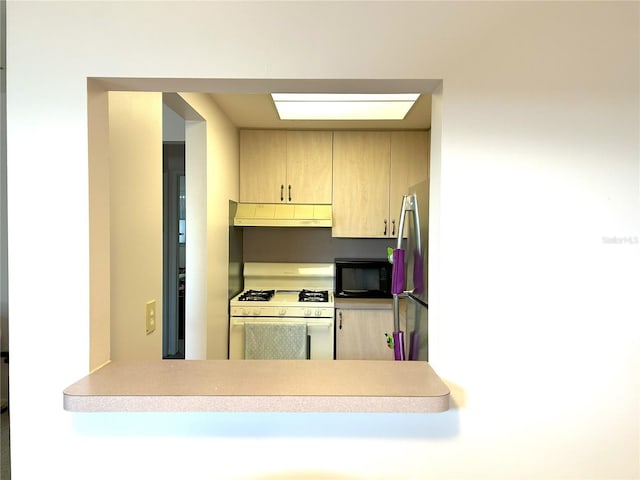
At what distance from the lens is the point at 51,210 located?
1087 mm

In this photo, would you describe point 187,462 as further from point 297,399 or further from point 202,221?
point 202,221

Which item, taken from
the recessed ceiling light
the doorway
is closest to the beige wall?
the recessed ceiling light

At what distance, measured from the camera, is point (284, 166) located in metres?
3.34

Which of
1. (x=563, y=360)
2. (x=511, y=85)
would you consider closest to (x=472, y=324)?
(x=563, y=360)

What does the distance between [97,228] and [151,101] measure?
0.77 m

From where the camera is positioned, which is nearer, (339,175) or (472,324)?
(472,324)

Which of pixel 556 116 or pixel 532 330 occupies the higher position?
pixel 556 116

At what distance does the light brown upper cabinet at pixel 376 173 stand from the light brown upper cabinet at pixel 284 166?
109 millimetres

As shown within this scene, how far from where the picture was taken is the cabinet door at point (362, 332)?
2984 millimetres

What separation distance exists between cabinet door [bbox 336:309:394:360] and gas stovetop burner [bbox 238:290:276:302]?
62 cm

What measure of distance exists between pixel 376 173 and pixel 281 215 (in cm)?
95

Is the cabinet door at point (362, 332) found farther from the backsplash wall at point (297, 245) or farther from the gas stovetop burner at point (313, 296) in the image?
the backsplash wall at point (297, 245)

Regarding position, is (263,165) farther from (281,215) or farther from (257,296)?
(257,296)

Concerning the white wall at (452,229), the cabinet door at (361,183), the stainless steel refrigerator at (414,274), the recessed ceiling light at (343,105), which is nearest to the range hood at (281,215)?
the cabinet door at (361,183)
